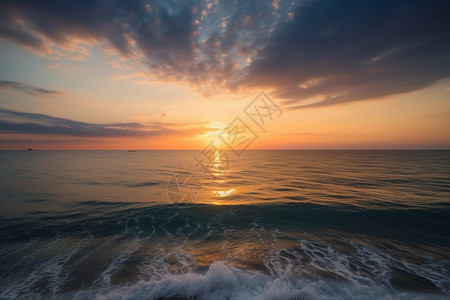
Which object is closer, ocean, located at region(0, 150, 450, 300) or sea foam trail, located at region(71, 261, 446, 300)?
sea foam trail, located at region(71, 261, 446, 300)

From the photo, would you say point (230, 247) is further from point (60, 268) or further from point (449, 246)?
point (449, 246)

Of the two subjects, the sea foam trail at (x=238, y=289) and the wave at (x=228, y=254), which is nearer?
the sea foam trail at (x=238, y=289)

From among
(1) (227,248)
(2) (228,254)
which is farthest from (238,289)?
(1) (227,248)

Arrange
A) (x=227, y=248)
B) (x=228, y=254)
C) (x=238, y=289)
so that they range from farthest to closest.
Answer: (x=227, y=248) < (x=228, y=254) < (x=238, y=289)

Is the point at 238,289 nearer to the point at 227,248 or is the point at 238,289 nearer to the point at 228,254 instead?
the point at 228,254

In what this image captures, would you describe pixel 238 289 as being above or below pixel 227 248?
above

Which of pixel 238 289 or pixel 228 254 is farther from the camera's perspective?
pixel 228 254

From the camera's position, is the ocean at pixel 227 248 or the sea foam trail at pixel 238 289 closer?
the sea foam trail at pixel 238 289

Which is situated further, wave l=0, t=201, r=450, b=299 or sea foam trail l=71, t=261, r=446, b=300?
wave l=0, t=201, r=450, b=299

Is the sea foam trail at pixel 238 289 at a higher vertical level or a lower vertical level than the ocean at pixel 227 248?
higher

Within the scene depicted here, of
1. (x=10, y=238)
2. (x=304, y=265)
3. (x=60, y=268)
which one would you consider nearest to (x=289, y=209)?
(x=304, y=265)

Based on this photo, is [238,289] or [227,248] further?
[227,248]

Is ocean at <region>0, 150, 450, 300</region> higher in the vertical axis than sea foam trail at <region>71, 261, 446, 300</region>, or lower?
lower

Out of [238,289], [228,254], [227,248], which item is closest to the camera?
[238,289]
